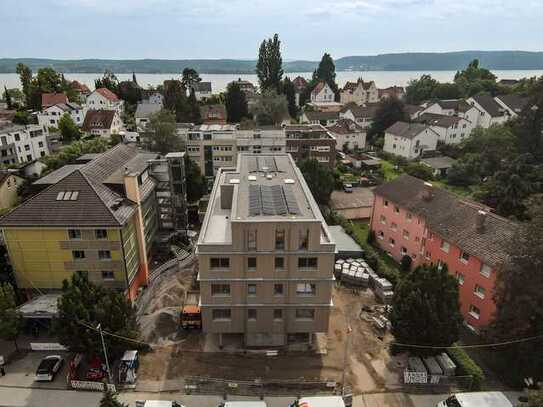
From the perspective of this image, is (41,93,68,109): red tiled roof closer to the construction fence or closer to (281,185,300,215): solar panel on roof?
(281,185,300,215): solar panel on roof

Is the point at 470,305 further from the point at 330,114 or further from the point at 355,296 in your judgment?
the point at 330,114

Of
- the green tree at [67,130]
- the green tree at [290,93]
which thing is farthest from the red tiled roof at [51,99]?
the green tree at [290,93]

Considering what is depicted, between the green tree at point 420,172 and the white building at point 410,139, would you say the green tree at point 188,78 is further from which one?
the green tree at point 420,172

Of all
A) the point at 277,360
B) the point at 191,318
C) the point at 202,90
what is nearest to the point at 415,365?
the point at 277,360

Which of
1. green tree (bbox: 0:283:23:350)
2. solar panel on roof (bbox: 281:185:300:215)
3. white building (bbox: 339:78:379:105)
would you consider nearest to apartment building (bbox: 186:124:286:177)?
solar panel on roof (bbox: 281:185:300:215)

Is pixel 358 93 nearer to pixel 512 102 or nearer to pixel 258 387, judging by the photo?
pixel 512 102

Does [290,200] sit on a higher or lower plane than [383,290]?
higher
